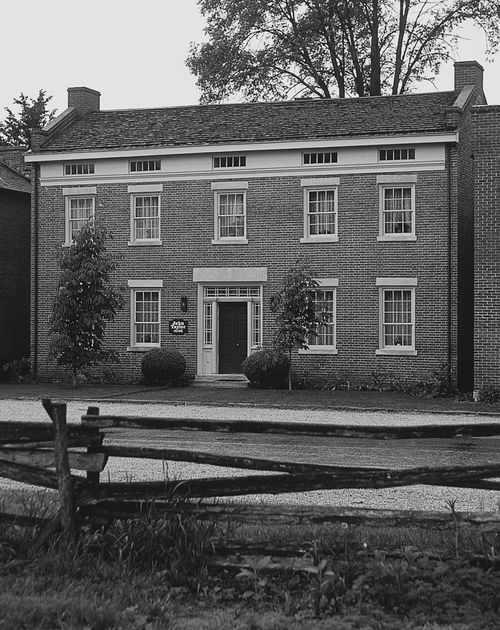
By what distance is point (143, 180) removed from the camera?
29.8 m

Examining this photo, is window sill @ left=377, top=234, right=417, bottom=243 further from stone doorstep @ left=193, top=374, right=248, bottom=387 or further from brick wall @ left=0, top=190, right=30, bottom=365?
brick wall @ left=0, top=190, right=30, bottom=365

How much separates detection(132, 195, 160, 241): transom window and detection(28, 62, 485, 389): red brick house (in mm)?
44

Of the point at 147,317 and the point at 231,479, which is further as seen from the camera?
the point at 147,317

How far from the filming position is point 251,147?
1121 inches

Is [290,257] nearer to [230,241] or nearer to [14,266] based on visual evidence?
[230,241]

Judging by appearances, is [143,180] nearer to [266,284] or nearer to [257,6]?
[266,284]

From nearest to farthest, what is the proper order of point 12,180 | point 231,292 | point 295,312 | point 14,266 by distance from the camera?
point 295,312 → point 231,292 → point 14,266 → point 12,180

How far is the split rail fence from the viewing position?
6453 millimetres

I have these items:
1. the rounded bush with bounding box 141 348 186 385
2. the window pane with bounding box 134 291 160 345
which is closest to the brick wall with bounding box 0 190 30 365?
the window pane with bounding box 134 291 160 345

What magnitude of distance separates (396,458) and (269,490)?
622cm

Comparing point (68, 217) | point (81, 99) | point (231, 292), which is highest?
point (81, 99)

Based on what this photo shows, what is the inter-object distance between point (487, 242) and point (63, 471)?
18.9m

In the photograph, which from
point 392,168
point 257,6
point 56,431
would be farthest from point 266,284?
point 56,431

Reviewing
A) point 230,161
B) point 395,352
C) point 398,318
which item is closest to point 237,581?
point 395,352
